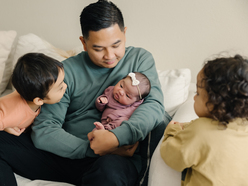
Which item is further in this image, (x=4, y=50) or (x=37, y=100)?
(x=4, y=50)

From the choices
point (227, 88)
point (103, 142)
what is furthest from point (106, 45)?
point (227, 88)

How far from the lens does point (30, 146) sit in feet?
3.35

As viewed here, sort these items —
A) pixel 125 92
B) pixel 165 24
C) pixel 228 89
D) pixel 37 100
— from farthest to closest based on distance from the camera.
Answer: pixel 165 24
pixel 125 92
pixel 37 100
pixel 228 89

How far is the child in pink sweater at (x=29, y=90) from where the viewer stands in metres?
0.95

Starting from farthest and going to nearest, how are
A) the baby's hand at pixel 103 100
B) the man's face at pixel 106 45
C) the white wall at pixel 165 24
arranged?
the white wall at pixel 165 24
the baby's hand at pixel 103 100
the man's face at pixel 106 45

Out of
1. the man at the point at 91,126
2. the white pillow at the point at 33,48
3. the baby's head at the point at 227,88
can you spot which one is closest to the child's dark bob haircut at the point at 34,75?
the man at the point at 91,126

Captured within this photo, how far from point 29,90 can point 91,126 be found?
1.12 feet

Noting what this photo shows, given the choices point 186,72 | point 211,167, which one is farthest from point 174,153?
point 186,72

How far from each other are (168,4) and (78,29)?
0.78m

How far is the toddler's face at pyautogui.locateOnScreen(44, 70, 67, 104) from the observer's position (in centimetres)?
101

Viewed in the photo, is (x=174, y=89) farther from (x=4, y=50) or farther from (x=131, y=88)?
(x=4, y=50)

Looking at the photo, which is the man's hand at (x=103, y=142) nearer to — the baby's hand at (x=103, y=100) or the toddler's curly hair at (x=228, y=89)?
the baby's hand at (x=103, y=100)

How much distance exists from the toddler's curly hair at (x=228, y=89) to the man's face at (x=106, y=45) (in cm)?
50

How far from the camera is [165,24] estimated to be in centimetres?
158
